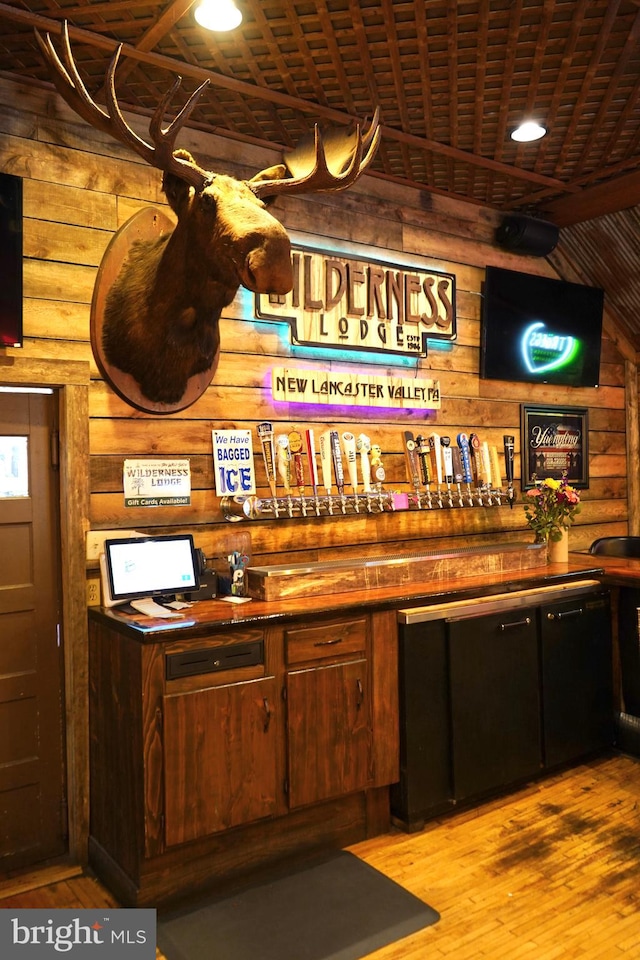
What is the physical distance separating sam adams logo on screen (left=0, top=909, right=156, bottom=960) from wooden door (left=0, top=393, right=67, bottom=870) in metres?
0.41

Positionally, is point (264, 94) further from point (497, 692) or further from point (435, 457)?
point (497, 692)

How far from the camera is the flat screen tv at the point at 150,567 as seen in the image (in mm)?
2965

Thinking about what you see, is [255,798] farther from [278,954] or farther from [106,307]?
[106,307]

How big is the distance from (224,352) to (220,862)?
2177 millimetres

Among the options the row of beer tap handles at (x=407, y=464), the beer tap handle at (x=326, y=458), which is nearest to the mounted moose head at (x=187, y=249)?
the row of beer tap handles at (x=407, y=464)

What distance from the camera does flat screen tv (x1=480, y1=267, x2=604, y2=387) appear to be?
4.50 m

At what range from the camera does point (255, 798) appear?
109 inches

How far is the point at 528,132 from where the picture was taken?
363cm

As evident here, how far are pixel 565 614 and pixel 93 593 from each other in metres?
2.26

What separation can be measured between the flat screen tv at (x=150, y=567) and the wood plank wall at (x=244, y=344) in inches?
6.9

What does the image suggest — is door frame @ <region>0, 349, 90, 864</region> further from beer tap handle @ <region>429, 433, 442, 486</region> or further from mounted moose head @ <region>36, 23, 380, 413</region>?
beer tap handle @ <region>429, 433, 442, 486</region>

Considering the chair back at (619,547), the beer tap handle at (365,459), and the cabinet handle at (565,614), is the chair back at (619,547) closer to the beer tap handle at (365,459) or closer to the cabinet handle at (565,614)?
the cabinet handle at (565,614)

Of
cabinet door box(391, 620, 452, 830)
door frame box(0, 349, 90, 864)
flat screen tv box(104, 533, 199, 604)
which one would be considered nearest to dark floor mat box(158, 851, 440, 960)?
cabinet door box(391, 620, 452, 830)

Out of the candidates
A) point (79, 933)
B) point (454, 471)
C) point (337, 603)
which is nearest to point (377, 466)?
point (454, 471)
